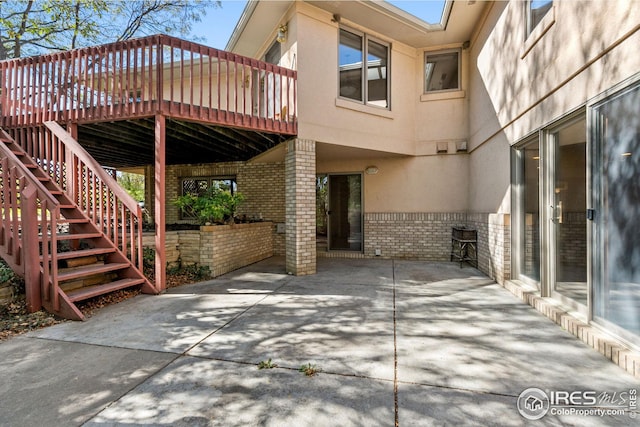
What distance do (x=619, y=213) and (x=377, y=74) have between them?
5.61 m

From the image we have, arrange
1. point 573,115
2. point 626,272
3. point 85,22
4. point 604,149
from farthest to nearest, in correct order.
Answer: point 85,22 < point 573,115 < point 604,149 < point 626,272

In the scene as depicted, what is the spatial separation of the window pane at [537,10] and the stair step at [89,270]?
22.8 ft

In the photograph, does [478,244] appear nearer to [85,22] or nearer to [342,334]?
[342,334]

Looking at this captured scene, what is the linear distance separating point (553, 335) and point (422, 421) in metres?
2.19

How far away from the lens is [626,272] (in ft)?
8.32

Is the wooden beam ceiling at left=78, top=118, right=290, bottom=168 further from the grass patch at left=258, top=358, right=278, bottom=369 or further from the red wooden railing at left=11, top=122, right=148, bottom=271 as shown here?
the grass patch at left=258, top=358, right=278, bottom=369

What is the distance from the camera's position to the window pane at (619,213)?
7.98 ft

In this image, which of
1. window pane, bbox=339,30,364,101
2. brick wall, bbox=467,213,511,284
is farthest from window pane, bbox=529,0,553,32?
window pane, bbox=339,30,364,101

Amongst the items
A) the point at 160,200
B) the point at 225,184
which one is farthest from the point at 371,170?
the point at 160,200

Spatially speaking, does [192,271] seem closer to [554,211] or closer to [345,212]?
[345,212]

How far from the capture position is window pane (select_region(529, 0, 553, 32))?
12.3 ft

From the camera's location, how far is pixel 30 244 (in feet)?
11.2

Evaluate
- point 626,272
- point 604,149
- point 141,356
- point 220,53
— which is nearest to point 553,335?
point 626,272

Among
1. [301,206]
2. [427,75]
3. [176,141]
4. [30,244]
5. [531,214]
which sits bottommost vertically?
[30,244]
